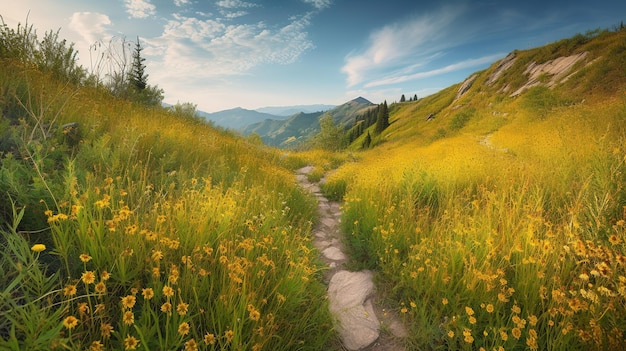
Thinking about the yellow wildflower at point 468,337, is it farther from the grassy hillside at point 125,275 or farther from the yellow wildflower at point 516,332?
the grassy hillside at point 125,275

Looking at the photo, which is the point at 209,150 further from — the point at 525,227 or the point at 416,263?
the point at 525,227

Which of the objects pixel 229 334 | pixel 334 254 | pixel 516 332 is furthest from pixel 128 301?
pixel 334 254

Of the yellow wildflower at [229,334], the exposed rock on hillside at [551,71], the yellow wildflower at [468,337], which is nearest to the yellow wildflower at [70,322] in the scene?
the yellow wildflower at [229,334]

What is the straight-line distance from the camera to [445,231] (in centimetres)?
362

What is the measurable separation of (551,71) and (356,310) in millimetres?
26067

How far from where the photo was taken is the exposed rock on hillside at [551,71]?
17984 mm

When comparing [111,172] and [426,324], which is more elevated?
[111,172]

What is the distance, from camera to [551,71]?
66.1 feet

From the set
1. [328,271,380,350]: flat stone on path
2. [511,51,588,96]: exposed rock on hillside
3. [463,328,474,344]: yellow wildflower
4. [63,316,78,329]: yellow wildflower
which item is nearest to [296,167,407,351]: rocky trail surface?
Result: [328,271,380,350]: flat stone on path

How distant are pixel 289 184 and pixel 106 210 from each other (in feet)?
14.9

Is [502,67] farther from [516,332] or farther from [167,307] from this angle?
[167,307]

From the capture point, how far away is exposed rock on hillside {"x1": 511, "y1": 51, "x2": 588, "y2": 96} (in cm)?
1798

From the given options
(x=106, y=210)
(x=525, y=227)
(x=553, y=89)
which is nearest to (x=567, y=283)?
(x=525, y=227)

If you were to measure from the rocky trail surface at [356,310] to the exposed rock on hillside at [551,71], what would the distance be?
21.4 metres
